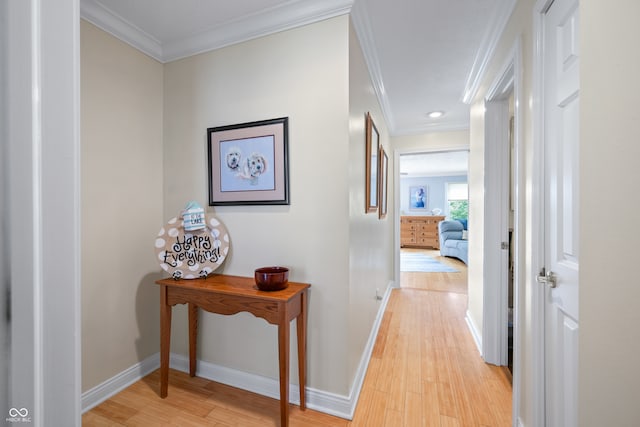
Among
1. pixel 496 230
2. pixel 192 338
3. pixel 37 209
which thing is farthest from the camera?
pixel 496 230

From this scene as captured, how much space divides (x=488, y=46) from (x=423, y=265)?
4598mm

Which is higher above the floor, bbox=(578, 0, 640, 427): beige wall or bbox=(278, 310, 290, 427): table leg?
bbox=(578, 0, 640, 427): beige wall

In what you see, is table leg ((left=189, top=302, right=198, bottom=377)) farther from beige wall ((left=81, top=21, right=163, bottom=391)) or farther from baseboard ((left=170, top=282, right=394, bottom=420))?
beige wall ((left=81, top=21, right=163, bottom=391))

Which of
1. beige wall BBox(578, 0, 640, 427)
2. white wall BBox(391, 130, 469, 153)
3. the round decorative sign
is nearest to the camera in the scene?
beige wall BBox(578, 0, 640, 427)

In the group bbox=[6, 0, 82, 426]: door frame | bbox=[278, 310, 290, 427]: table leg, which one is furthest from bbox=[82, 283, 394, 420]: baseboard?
bbox=[6, 0, 82, 426]: door frame

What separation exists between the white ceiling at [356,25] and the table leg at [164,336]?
1693mm

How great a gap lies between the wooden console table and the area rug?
427cm

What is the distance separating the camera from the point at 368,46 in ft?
6.26

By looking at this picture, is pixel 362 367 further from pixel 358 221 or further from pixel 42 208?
pixel 42 208

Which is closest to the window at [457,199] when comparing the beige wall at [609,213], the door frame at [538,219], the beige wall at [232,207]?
the beige wall at [232,207]

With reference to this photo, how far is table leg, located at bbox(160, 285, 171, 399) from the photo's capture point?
63.7 inches

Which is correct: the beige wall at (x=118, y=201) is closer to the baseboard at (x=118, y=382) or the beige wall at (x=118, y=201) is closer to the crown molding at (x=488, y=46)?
the baseboard at (x=118, y=382)

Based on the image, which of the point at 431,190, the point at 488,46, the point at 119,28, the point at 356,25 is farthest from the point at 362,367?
the point at 431,190

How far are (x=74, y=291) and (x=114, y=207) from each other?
1.54m
